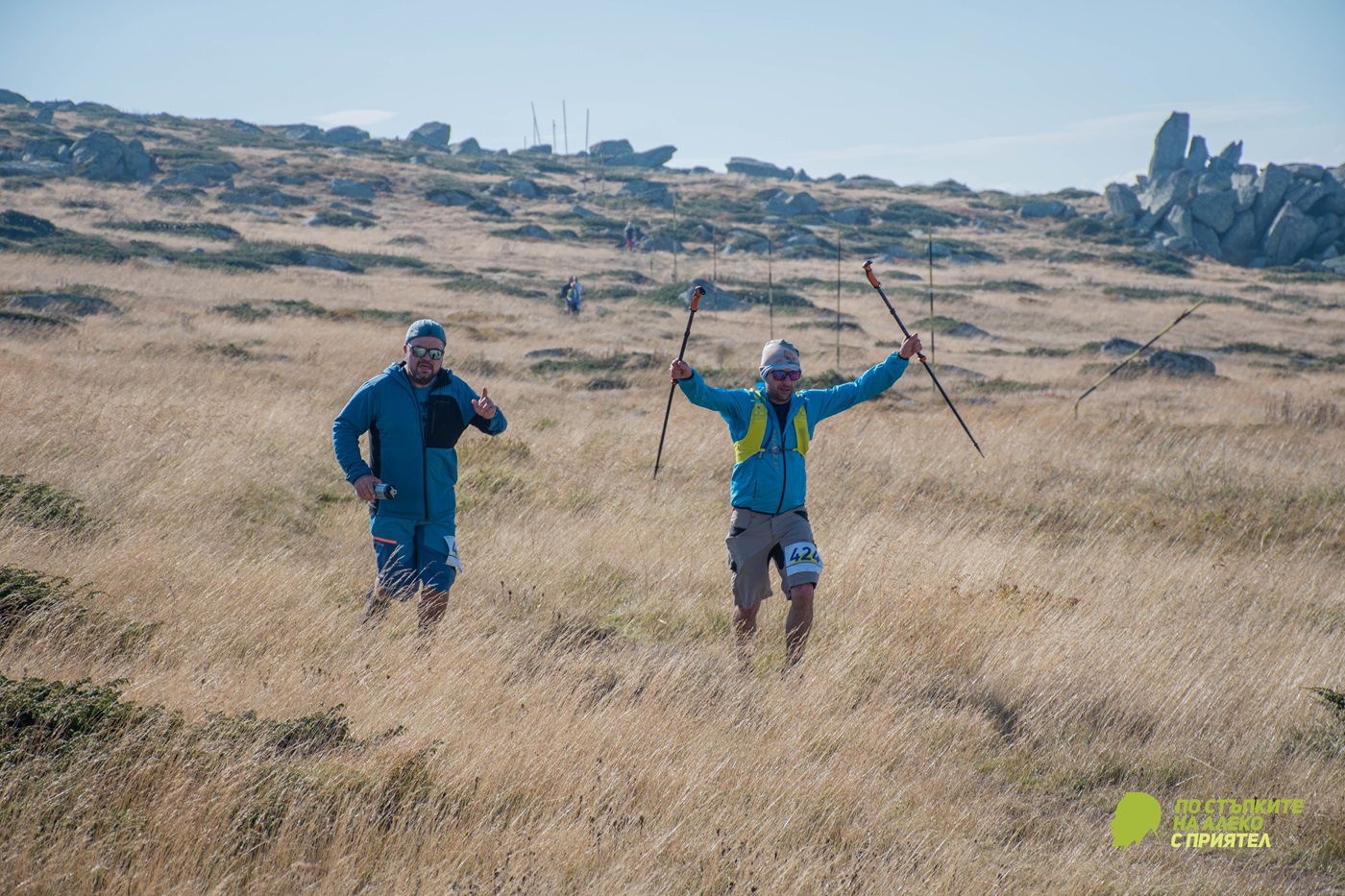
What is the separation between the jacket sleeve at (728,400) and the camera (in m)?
5.68

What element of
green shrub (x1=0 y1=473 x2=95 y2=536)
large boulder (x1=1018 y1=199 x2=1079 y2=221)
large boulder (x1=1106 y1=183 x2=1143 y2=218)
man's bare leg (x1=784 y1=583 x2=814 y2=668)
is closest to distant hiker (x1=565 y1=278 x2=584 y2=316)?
green shrub (x1=0 y1=473 x2=95 y2=536)

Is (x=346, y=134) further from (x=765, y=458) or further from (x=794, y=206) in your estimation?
(x=765, y=458)

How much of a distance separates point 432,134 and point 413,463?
144m

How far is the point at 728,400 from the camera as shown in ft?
18.7

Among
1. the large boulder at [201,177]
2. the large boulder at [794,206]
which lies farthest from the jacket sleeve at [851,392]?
the large boulder at [794,206]

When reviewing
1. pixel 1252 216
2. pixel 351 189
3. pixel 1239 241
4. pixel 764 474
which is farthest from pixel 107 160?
pixel 1252 216

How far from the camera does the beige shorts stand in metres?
5.61

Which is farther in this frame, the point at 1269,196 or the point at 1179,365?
the point at 1269,196

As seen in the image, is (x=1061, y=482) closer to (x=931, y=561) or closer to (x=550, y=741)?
(x=931, y=561)

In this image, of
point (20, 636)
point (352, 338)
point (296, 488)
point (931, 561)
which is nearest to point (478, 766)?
point (20, 636)

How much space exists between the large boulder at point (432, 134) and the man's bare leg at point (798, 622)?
140418 mm

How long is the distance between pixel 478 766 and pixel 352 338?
1809 centimetres

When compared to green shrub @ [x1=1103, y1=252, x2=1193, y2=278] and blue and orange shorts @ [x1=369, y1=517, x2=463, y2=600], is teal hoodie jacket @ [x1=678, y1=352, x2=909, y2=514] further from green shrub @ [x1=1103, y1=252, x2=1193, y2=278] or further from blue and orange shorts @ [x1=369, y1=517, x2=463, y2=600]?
green shrub @ [x1=1103, y1=252, x2=1193, y2=278]

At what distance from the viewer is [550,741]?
4.21 m
